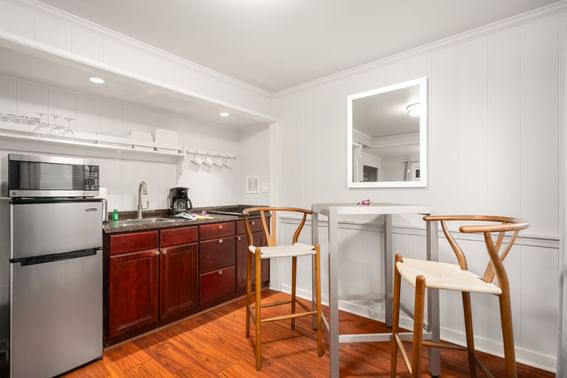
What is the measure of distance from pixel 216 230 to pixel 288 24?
1.97m

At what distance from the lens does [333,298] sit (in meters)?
1.74

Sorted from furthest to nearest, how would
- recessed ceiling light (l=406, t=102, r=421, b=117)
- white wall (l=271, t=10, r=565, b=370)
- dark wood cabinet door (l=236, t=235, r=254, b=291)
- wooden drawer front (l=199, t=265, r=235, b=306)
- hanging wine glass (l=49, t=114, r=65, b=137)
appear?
dark wood cabinet door (l=236, t=235, r=254, b=291) < wooden drawer front (l=199, t=265, r=235, b=306) < recessed ceiling light (l=406, t=102, r=421, b=117) < hanging wine glass (l=49, t=114, r=65, b=137) < white wall (l=271, t=10, r=565, b=370)

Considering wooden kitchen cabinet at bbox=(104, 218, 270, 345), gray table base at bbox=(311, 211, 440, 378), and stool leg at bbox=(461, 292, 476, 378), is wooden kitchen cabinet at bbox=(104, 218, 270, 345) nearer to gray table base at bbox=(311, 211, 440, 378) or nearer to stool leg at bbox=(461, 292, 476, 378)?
gray table base at bbox=(311, 211, 440, 378)

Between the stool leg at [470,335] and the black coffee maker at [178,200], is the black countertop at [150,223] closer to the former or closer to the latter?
the black coffee maker at [178,200]

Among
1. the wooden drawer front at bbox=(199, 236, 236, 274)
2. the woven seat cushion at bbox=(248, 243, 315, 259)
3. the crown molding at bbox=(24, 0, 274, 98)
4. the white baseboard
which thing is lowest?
the white baseboard

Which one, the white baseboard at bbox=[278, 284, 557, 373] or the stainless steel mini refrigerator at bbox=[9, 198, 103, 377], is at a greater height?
the stainless steel mini refrigerator at bbox=[9, 198, 103, 377]

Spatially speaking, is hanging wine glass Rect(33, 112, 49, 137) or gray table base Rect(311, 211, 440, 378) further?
hanging wine glass Rect(33, 112, 49, 137)

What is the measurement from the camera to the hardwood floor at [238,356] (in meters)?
1.88

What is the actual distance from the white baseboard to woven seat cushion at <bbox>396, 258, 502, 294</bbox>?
98 centimetres

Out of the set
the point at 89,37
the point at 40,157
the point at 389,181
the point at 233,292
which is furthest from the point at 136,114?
the point at 389,181

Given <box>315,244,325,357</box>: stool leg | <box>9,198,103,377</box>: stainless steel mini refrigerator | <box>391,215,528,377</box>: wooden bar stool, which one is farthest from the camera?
<box>315,244,325,357</box>: stool leg

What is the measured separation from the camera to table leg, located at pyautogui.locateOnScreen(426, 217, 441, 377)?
1758 millimetres

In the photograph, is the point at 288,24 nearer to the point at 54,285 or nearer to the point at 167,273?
the point at 167,273

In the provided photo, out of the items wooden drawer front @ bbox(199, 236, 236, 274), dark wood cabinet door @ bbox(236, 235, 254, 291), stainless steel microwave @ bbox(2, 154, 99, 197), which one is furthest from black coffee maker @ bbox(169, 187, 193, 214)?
stainless steel microwave @ bbox(2, 154, 99, 197)
